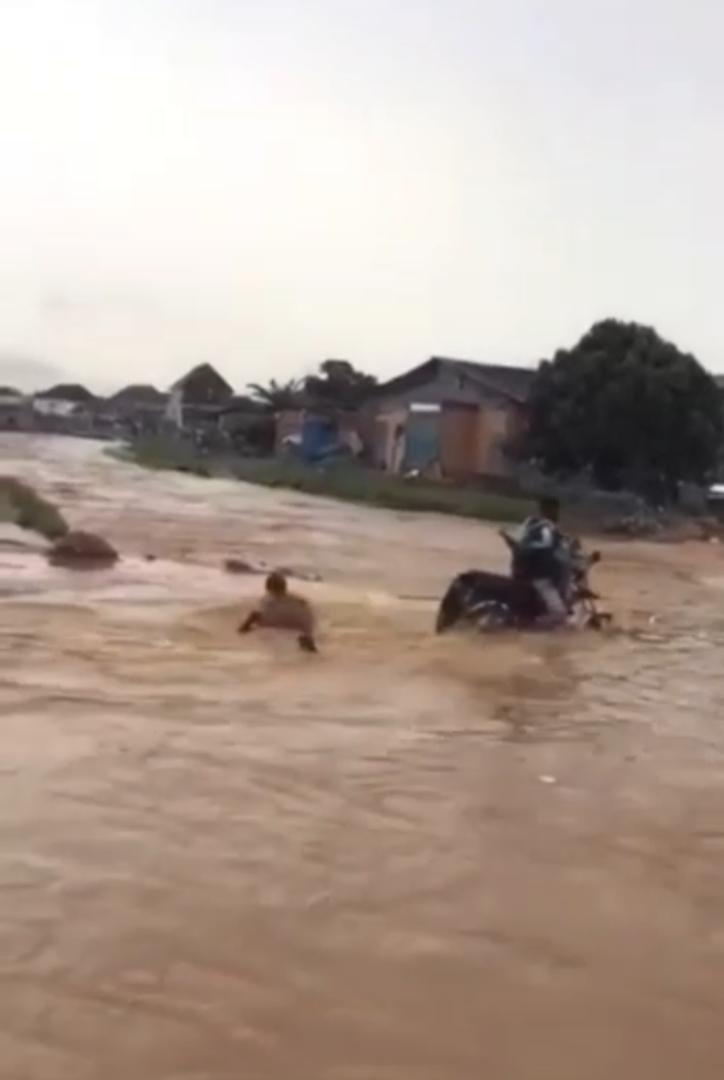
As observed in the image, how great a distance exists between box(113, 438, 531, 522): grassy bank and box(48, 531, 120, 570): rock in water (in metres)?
17.5

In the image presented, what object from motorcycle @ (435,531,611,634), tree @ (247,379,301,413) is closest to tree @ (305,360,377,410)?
tree @ (247,379,301,413)

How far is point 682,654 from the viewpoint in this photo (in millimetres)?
15711

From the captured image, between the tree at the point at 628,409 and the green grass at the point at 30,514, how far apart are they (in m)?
14.7

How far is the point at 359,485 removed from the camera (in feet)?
140

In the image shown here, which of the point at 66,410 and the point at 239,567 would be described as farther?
the point at 66,410

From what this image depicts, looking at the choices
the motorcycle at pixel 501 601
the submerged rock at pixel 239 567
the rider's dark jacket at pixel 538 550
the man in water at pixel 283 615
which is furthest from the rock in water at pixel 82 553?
the rider's dark jacket at pixel 538 550

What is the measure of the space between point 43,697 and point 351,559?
14.8 metres

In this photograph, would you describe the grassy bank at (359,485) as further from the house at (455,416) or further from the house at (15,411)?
the house at (15,411)

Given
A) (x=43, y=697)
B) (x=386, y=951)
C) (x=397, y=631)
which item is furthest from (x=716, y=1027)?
(x=397, y=631)

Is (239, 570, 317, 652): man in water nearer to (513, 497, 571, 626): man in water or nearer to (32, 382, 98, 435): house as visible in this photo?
(513, 497, 571, 626): man in water

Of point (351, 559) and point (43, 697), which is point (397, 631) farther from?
point (351, 559)

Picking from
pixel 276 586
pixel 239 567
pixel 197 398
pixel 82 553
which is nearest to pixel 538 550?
pixel 276 586

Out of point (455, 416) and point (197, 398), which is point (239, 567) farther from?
point (197, 398)

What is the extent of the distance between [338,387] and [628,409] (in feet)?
75.8
